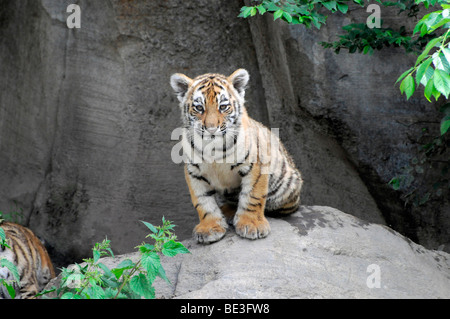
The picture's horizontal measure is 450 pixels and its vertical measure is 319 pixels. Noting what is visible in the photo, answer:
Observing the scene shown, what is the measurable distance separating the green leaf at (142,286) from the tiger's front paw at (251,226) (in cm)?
123

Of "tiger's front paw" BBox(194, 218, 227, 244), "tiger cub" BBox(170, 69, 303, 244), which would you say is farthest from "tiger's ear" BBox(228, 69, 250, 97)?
"tiger's front paw" BBox(194, 218, 227, 244)

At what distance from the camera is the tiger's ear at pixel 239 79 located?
5.02 meters

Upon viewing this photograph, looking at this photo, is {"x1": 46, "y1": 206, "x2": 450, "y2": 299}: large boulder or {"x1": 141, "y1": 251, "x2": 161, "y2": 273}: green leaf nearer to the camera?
{"x1": 141, "y1": 251, "x2": 161, "y2": 273}: green leaf

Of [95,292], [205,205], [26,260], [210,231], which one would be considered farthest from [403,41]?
[26,260]

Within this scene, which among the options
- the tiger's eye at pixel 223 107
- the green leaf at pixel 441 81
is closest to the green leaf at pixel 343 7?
the tiger's eye at pixel 223 107

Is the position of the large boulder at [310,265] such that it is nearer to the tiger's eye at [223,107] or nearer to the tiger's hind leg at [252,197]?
the tiger's hind leg at [252,197]

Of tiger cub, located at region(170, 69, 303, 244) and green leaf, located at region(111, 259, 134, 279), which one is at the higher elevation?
tiger cub, located at region(170, 69, 303, 244)

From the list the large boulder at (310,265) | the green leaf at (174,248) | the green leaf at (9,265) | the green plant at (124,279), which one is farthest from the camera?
the large boulder at (310,265)

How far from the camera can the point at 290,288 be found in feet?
13.3

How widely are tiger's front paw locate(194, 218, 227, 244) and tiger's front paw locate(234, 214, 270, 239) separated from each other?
0.44 feet

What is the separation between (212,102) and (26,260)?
274 cm

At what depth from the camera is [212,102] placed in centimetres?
481

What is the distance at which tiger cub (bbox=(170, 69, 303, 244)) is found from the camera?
188 inches

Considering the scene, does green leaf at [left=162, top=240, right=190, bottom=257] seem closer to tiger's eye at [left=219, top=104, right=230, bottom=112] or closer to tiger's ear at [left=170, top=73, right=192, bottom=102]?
tiger's eye at [left=219, top=104, right=230, bottom=112]
